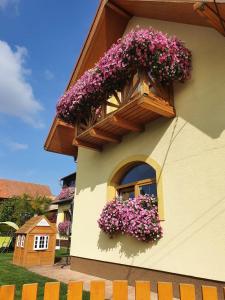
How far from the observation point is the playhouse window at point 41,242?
10.4m

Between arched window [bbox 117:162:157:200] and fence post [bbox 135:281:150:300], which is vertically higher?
arched window [bbox 117:162:157:200]

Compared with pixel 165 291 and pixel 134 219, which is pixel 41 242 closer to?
pixel 134 219

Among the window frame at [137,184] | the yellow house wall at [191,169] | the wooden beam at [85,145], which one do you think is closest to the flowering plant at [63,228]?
the wooden beam at [85,145]

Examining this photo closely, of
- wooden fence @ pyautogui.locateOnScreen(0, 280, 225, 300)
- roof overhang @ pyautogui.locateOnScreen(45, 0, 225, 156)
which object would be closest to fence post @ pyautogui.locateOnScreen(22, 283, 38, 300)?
wooden fence @ pyautogui.locateOnScreen(0, 280, 225, 300)

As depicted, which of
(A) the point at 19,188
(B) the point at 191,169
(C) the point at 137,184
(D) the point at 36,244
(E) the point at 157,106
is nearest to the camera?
(B) the point at 191,169

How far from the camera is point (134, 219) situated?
21.0ft

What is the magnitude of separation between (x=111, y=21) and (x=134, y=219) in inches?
258

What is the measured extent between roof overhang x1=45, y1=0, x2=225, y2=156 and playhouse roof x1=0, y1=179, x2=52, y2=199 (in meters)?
31.7

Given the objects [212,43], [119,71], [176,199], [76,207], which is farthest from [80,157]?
[212,43]

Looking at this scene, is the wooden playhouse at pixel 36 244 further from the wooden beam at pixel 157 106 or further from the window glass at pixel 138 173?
the wooden beam at pixel 157 106

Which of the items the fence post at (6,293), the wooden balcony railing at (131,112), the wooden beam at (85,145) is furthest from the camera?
the wooden beam at (85,145)

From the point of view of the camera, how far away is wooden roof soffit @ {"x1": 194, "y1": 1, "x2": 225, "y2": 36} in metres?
4.73

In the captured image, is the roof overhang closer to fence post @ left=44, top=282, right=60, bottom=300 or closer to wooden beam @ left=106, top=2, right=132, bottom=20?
wooden beam @ left=106, top=2, right=132, bottom=20

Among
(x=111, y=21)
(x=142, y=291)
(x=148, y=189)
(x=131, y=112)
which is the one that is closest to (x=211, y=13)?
(x=131, y=112)
